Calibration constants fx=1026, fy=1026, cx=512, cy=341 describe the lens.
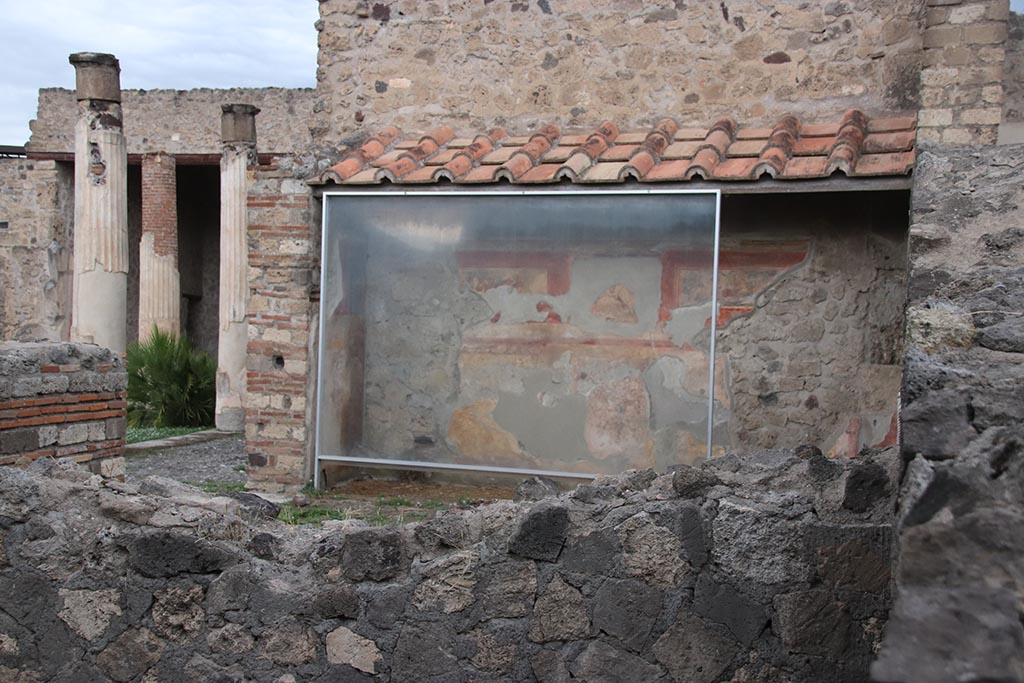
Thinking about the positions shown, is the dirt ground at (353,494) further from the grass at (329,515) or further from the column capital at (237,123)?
the column capital at (237,123)

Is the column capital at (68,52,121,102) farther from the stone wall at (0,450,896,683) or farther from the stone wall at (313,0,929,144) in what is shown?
the stone wall at (0,450,896,683)

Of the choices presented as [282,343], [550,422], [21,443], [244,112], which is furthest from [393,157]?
[244,112]

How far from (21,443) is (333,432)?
2169mm

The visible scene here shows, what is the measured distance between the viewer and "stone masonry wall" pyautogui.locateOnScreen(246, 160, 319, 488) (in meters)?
7.34

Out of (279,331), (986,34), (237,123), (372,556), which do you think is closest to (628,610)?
(372,556)

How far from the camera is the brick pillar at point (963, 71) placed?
5789 mm

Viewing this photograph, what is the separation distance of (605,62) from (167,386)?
7434mm

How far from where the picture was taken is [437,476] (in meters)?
7.29

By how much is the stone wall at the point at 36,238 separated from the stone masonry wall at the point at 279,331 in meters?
10.2

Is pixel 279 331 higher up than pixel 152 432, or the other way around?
pixel 279 331

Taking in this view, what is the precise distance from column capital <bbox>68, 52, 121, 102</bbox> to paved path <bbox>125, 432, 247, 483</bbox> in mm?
3726

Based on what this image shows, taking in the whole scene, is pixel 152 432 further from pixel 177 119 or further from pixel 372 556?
pixel 372 556

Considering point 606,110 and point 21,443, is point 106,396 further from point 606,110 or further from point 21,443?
point 606,110

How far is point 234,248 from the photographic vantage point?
508 inches
